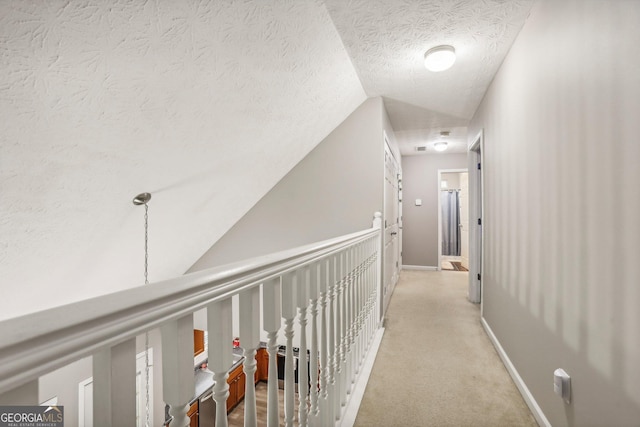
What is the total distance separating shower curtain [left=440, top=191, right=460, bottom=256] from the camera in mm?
7133

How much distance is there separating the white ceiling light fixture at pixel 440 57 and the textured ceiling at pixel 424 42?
0.04m

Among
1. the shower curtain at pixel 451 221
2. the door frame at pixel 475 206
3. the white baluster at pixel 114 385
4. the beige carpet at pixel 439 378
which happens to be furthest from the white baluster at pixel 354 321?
the shower curtain at pixel 451 221

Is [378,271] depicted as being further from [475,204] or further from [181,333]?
[181,333]

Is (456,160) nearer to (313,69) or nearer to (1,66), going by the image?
(313,69)

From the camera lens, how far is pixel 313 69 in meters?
2.04

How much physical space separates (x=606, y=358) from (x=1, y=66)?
7.59 ft

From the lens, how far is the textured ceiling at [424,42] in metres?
1.66

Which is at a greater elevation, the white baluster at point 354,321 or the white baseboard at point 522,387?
the white baluster at point 354,321

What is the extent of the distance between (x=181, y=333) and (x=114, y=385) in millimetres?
116

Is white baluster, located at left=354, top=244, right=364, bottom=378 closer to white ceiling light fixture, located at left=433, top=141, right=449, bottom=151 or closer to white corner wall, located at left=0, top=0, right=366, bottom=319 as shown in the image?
white corner wall, located at left=0, top=0, right=366, bottom=319

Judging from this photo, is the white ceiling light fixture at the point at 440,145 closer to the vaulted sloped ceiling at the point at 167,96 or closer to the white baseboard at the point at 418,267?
the vaulted sloped ceiling at the point at 167,96

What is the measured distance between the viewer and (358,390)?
1.83 metres

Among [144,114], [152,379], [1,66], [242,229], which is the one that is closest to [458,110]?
[242,229]
